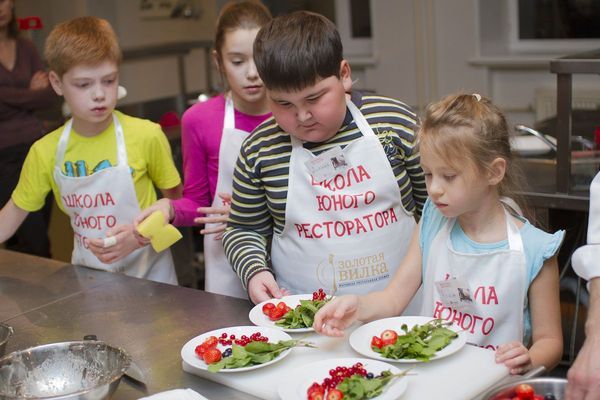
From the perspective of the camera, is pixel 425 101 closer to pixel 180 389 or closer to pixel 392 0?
pixel 392 0

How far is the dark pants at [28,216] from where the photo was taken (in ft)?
12.8

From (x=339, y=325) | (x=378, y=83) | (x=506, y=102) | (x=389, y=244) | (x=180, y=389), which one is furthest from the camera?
(x=378, y=83)

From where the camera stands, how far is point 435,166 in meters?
1.73

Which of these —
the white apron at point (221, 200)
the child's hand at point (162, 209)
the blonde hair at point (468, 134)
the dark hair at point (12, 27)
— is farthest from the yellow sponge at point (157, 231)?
the dark hair at point (12, 27)

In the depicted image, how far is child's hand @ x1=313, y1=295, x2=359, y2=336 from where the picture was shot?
1.66m


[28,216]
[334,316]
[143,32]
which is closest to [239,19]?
[334,316]

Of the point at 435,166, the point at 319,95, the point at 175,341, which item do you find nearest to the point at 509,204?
the point at 435,166

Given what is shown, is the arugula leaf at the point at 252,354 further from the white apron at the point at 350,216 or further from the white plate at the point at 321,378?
the white apron at the point at 350,216

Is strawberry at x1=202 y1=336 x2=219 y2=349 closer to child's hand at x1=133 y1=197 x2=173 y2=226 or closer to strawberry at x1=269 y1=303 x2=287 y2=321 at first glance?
strawberry at x1=269 y1=303 x2=287 y2=321

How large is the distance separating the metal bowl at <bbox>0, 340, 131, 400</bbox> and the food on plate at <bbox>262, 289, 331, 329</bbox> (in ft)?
1.11

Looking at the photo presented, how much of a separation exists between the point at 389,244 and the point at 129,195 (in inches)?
32.8

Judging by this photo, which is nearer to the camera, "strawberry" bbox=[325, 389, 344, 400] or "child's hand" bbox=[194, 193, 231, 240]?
"strawberry" bbox=[325, 389, 344, 400]

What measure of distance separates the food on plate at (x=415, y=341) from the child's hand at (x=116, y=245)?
2.93 feet

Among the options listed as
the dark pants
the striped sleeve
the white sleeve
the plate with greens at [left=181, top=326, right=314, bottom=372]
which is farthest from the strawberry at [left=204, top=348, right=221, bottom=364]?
the dark pants
